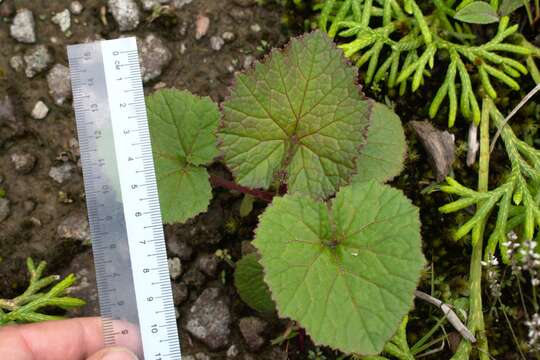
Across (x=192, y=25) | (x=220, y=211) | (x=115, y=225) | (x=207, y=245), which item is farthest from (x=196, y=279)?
(x=192, y=25)

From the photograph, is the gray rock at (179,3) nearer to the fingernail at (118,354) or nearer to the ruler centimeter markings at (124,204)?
the ruler centimeter markings at (124,204)

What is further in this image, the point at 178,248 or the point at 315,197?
the point at 178,248

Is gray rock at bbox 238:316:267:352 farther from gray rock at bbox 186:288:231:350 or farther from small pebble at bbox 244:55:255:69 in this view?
small pebble at bbox 244:55:255:69

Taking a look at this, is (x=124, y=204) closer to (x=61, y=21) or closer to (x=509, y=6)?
(x=61, y=21)

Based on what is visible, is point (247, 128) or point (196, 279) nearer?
point (247, 128)

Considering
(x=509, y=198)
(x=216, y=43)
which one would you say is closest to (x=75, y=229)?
(x=216, y=43)

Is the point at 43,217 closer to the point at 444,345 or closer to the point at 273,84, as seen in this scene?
the point at 273,84
